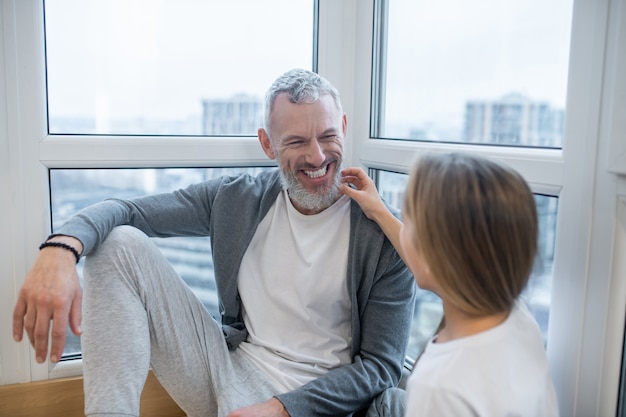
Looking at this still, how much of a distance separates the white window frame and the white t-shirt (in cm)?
27

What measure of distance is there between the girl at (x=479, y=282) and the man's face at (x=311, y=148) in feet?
1.87

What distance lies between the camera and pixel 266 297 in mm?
1539

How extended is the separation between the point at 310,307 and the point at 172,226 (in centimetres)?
44

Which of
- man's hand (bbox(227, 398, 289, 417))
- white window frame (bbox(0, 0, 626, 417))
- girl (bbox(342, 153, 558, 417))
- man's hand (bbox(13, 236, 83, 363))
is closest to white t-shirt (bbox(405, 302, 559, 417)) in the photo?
girl (bbox(342, 153, 558, 417))

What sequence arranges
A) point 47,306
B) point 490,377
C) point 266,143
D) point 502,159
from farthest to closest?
point 266,143 < point 502,159 < point 47,306 < point 490,377

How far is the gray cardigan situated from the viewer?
138cm

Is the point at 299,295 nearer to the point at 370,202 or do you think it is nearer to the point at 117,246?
the point at 370,202

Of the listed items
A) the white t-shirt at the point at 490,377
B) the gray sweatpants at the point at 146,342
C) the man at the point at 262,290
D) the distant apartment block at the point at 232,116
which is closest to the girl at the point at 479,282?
the white t-shirt at the point at 490,377

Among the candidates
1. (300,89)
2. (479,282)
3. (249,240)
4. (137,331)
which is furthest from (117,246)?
(479,282)

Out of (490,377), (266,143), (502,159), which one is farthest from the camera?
(266,143)

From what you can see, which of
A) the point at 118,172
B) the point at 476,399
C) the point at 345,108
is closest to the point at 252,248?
the point at 118,172

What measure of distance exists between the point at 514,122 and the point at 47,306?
1097mm

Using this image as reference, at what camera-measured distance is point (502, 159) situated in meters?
1.31

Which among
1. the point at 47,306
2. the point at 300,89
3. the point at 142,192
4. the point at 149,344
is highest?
the point at 300,89
